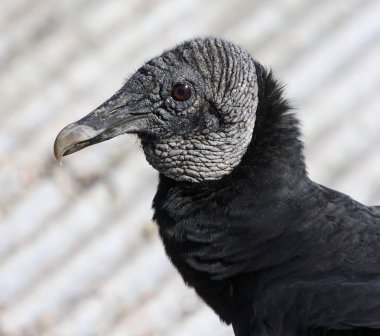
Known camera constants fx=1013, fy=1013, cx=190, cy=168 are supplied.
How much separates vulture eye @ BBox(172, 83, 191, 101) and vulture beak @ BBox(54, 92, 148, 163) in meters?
0.14

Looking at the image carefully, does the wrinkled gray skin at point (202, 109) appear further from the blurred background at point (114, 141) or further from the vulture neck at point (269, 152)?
the blurred background at point (114, 141)

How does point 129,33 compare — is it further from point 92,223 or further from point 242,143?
point 242,143

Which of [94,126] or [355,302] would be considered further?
[94,126]

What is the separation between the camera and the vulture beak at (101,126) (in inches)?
150

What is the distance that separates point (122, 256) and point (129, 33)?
60.7 inches

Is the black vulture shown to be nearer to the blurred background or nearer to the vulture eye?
the vulture eye

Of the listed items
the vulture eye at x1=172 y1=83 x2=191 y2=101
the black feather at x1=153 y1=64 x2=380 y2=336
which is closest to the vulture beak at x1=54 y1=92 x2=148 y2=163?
the vulture eye at x1=172 y1=83 x2=191 y2=101

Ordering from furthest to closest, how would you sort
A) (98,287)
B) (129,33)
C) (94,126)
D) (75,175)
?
(129,33)
(75,175)
(98,287)
(94,126)

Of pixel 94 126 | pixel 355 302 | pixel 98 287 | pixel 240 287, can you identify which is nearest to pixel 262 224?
pixel 240 287

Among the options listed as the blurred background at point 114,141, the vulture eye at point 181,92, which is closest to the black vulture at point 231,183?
the vulture eye at point 181,92

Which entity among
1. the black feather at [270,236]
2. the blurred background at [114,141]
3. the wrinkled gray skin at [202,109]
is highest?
the blurred background at [114,141]

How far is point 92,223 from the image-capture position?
17.9 ft

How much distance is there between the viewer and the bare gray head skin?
391cm

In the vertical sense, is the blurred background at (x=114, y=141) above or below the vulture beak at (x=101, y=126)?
above
